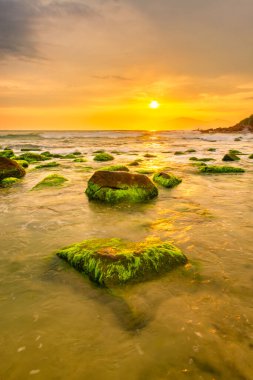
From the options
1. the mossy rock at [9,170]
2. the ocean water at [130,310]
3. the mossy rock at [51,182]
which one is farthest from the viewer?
the mossy rock at [9,170]

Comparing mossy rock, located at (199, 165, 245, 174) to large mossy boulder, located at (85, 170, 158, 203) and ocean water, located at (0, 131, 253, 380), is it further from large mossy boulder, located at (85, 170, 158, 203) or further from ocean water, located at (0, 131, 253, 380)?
ocean water, located at (0, 131, 253, 380)

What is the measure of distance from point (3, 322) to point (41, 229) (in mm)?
2766

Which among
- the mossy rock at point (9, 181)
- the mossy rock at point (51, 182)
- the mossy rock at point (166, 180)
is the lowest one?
the mossy rock at point (9, 181)

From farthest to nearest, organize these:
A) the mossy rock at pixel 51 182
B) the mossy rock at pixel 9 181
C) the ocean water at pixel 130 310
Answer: the mossy rock at pixel 9 181 < the mossy rock at pixel 51 182 < the ocean water at pixel 130 310

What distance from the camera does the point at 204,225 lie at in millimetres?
5594

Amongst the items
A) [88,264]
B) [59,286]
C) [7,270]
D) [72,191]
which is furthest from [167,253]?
[72,191]

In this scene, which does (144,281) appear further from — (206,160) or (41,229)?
(206,160)

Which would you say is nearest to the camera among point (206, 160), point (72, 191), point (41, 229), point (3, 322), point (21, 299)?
point (3, 322)

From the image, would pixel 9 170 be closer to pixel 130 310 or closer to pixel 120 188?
pixel 120 188

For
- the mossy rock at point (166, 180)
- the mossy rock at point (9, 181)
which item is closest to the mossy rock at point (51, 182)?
the mossy rock at point (9, 181)

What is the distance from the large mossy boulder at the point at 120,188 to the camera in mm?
7629

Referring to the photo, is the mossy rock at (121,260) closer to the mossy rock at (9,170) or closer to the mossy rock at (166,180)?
the mossy rock at (166,180)

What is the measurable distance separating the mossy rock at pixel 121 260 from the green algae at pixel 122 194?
130 inches

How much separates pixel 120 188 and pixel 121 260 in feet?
13.6
